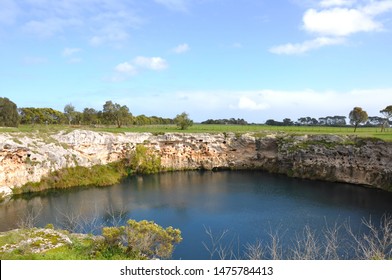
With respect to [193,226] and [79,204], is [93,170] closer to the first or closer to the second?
[79,204]

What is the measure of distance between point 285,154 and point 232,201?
2248 centimetres

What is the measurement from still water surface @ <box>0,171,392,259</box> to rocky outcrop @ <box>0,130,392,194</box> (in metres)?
Result: 3.45

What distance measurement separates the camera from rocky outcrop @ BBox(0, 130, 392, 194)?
41.2 metres

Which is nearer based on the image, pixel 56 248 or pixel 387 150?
pixel 56 248

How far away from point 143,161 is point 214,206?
23387mm

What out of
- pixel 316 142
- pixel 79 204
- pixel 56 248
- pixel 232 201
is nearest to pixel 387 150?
pixel 316 142

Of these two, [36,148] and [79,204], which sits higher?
[36,148]

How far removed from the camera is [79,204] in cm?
3503

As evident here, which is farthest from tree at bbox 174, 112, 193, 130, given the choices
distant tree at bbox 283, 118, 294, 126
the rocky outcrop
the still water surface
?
distant tree at bbox 283, 118, 294, 126

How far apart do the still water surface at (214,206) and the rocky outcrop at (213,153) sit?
11.3 feet

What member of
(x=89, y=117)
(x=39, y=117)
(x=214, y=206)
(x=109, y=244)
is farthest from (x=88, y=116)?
(x=109, y=244)

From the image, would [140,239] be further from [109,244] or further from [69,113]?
[69,113]
